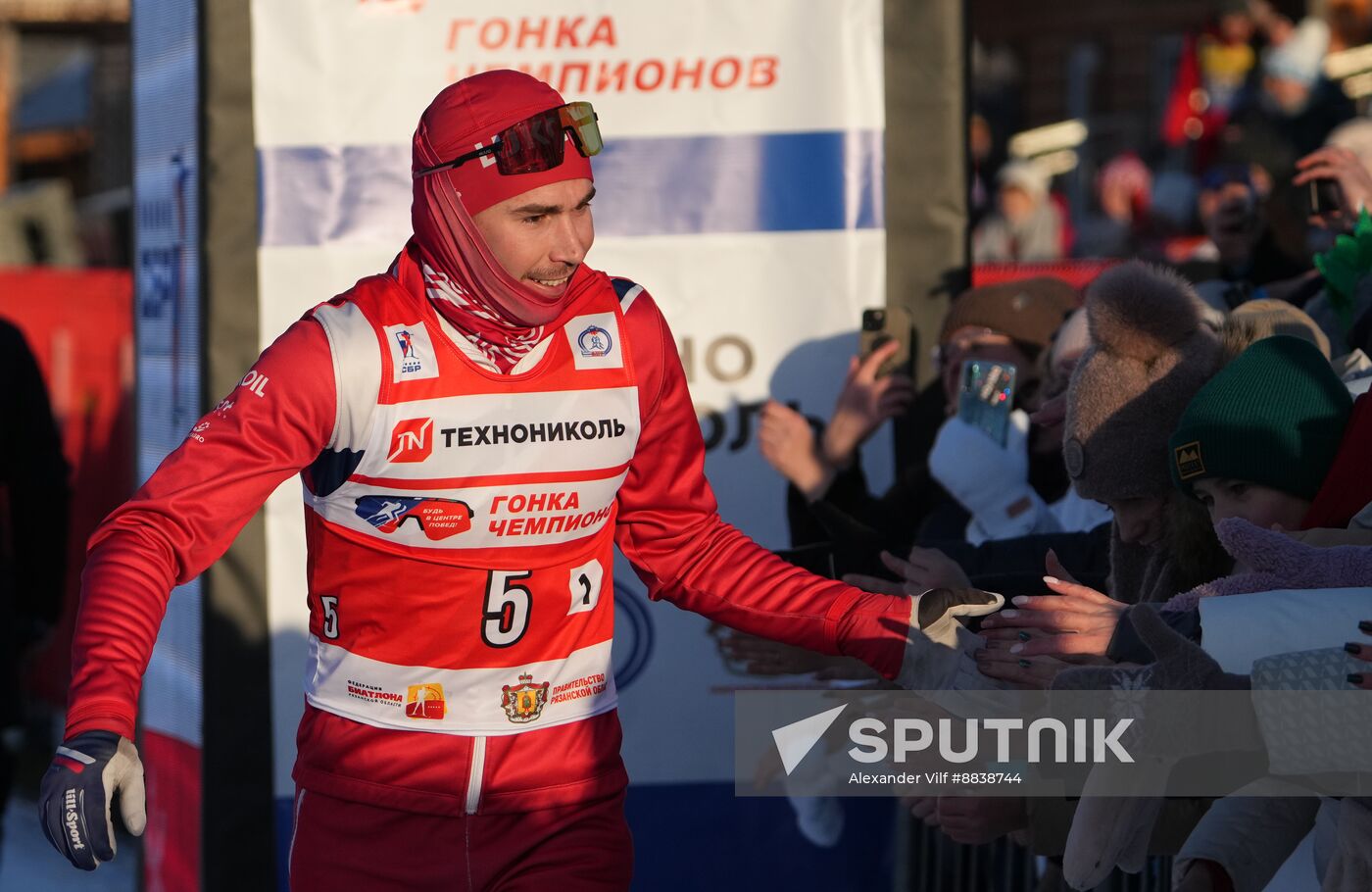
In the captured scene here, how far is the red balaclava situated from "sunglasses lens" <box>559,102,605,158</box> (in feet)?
0.07

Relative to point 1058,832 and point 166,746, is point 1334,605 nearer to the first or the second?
point 1058,832

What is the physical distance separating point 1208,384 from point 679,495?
101 cm

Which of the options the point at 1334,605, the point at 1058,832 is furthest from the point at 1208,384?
the point at 1058,832

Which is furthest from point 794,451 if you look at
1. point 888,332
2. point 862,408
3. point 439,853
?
point 439,853

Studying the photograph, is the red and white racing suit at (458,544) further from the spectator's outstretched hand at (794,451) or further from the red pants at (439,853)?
the spectator's outstretched hand at (794,451)

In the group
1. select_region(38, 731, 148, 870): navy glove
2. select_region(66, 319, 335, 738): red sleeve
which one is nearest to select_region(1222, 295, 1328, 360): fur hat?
select_region(66, 319, 335, 738): red sleeve

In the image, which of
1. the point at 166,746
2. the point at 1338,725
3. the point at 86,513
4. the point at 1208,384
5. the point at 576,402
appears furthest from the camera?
the point at 86,513

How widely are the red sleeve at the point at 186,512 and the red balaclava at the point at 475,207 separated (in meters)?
0.27

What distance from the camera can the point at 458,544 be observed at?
322cm

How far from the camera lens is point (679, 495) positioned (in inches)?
137

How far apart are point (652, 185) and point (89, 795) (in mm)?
2603

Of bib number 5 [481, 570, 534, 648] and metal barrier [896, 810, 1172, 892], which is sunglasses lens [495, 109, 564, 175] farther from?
metal barrier [896, 810, 1172, 892]

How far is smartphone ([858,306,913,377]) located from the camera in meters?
4.70

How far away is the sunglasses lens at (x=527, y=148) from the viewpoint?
128 inches
